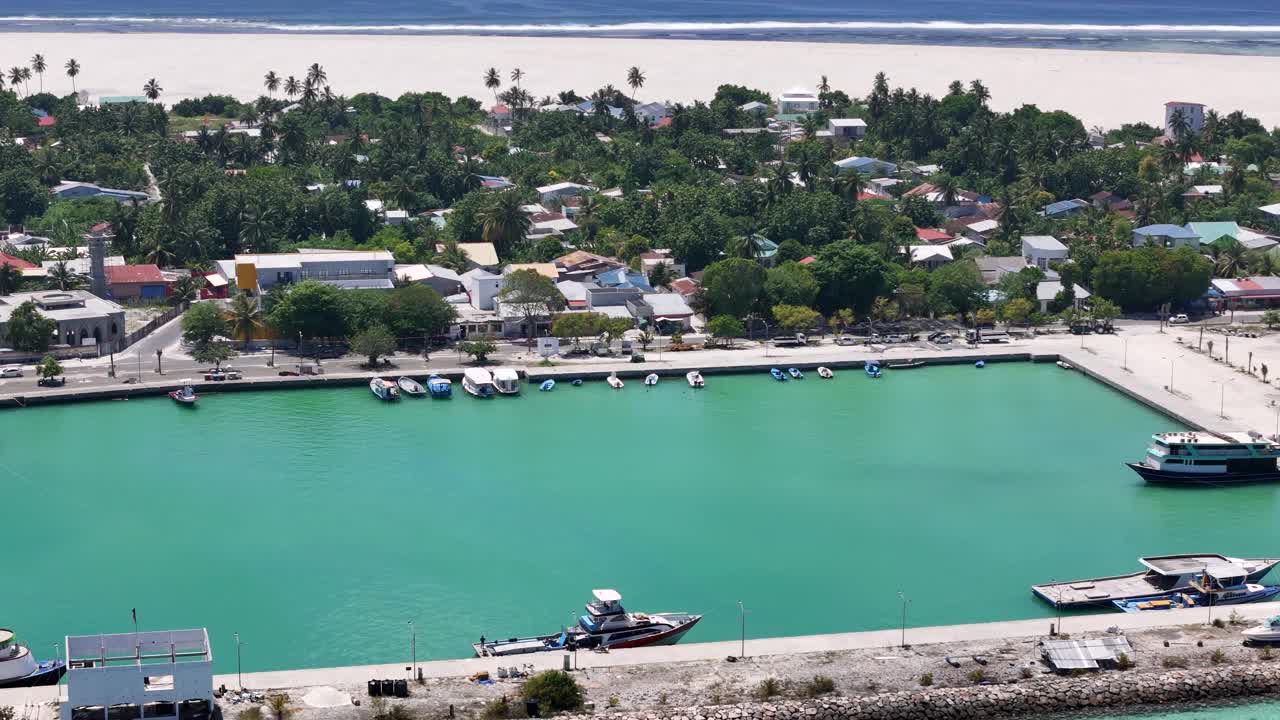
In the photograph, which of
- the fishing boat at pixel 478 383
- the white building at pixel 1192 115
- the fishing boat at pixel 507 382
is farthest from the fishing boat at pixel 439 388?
the white building at pixel 1192 115

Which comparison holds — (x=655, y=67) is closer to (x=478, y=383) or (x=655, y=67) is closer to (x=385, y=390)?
(x=478, y=383)

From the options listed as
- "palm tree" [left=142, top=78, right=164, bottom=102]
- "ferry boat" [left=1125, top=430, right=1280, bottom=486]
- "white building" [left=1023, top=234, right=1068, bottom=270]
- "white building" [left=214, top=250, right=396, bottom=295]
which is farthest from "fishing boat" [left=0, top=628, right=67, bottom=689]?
"palm tree" [left=142, top=78, right=164, bottom=102]

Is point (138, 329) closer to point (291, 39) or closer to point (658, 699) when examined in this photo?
point (658, 699)

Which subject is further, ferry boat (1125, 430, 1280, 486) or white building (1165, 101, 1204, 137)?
white building (1165, 101, 1204, 137)

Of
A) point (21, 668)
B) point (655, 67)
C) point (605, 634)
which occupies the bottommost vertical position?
point (605, 634)

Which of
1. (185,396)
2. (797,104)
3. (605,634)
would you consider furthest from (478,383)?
(797,104)

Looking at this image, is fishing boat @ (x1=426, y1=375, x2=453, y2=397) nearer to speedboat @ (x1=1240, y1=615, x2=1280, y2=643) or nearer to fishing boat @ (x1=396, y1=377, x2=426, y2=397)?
fishing boat @ (x1=396, y1=377, x2=426, y2=397)
